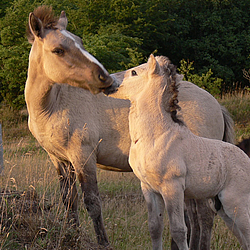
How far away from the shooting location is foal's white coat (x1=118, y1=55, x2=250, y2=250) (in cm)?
A: 336

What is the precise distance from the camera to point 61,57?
424 centimetres

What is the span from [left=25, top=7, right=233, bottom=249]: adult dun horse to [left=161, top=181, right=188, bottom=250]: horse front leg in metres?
1.24

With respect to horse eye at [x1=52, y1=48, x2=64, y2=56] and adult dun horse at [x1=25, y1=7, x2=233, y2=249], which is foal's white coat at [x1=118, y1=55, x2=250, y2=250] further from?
horse eye at [x1=52, y1=48, x2=64, y2=56]

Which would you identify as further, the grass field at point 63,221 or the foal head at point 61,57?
the foal head at point 61,57

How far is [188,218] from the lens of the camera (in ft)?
16.8

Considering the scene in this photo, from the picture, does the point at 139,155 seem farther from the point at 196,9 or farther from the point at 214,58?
the point at 196,9

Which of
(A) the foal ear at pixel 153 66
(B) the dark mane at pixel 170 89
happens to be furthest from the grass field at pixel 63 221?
(A) the foal ear at pixel 153 66

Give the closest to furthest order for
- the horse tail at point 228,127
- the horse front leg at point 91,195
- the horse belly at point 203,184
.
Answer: the horse belly at point 203,184, the horse front leg at point 91,195, the horse tail at point 228,127

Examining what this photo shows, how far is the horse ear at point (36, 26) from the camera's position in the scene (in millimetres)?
4277

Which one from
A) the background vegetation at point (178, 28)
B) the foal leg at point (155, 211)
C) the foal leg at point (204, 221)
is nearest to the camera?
the foal leg at point (155, 211)

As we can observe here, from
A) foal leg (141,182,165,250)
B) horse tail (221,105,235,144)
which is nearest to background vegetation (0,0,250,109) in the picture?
horse tail (221,105,235,144)

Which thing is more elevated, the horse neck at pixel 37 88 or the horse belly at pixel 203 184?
the horse neck at pixel 37 88

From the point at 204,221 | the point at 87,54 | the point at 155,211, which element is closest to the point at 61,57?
the point at 87,54

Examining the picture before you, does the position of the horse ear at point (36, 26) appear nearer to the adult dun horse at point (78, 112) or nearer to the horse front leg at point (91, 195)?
the adult dun horse at point (78, 112)
